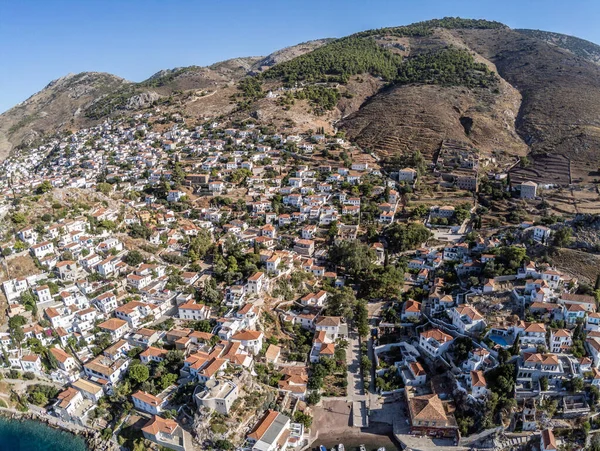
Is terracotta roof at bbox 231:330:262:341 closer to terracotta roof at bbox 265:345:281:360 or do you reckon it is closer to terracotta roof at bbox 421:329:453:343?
terracotta roof at bbox 265:345:281:360

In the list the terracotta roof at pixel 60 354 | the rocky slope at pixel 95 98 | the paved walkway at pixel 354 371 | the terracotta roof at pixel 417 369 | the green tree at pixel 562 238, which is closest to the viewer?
the paved walkway at pixel 354 371

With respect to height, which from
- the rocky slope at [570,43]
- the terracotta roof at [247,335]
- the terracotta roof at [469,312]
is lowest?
Answer: the terracotta roof at [247,335]

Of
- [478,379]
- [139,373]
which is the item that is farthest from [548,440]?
[139,373]

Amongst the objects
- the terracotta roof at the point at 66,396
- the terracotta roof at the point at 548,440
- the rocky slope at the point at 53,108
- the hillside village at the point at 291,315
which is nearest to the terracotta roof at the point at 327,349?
the hillside village at the point at 291,315

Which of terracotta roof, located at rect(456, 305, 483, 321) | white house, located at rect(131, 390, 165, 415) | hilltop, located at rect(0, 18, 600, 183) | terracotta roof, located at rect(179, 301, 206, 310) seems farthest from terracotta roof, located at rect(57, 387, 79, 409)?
hilltop, located at rect(0, 18, 600, 183)

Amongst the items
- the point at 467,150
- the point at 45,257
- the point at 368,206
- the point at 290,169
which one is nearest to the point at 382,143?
the point at 467,150

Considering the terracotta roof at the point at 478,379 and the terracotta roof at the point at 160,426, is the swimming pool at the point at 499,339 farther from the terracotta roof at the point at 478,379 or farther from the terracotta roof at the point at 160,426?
the terracotta roof at the point at 160,426
